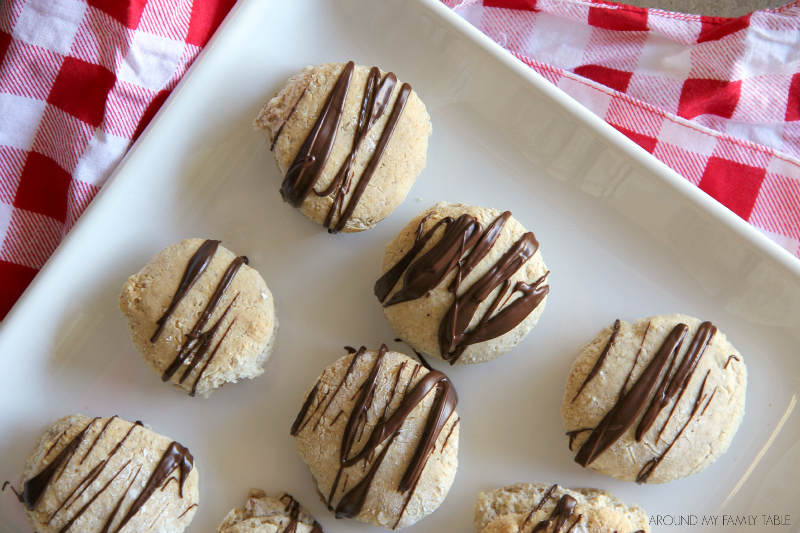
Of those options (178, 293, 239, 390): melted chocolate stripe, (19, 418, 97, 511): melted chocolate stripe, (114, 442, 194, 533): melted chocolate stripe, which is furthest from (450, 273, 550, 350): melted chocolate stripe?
(19, 418, 97, 511): melted chocolate stripe

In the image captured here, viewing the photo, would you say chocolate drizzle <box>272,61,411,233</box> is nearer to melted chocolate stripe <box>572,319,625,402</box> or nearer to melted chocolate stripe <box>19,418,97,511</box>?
melted chocolate stripe <box>572,319,625,402</box>

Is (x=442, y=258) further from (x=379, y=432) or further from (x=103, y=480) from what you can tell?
(x=103, y=480)

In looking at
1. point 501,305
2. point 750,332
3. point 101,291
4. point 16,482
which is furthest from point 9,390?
point 750,332

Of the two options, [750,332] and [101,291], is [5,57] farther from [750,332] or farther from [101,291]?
[750,332]

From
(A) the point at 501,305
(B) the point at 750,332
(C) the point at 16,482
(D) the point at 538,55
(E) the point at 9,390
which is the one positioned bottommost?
(C) the point at 16,482

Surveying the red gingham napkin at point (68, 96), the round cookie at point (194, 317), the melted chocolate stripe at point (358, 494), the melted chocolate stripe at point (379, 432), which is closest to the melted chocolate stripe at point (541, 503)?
the melted chocolate stripe at point (379, 432)

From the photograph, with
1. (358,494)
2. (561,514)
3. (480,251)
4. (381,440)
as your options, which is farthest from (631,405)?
(358,494)
